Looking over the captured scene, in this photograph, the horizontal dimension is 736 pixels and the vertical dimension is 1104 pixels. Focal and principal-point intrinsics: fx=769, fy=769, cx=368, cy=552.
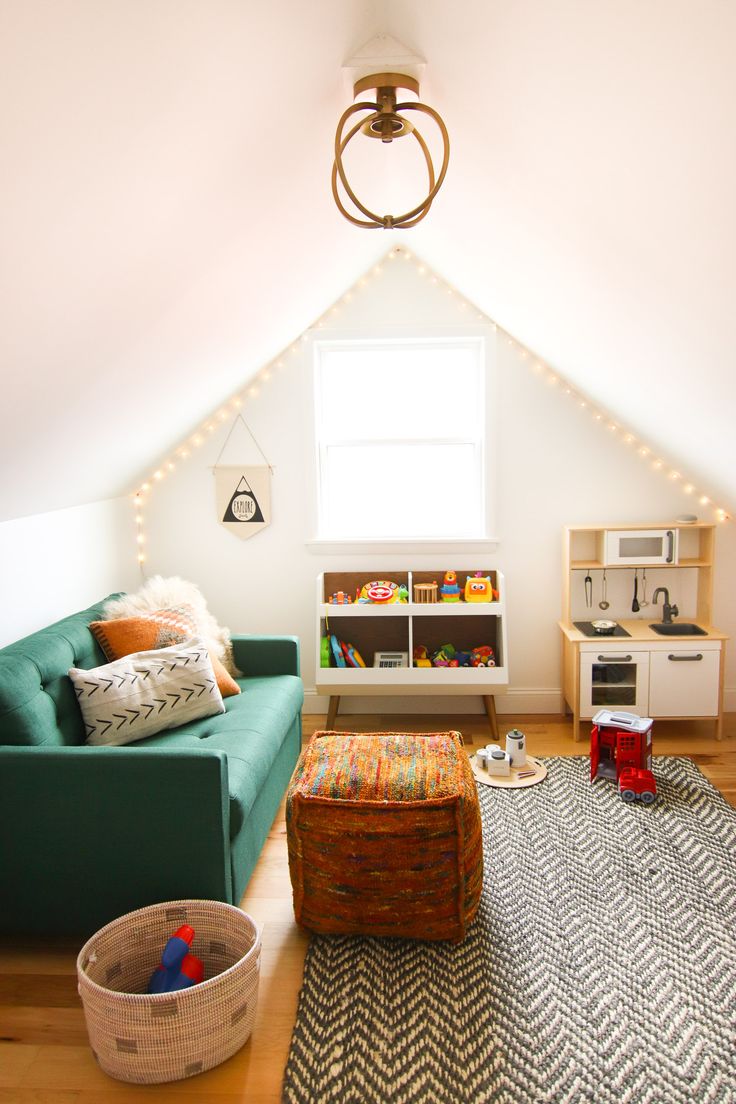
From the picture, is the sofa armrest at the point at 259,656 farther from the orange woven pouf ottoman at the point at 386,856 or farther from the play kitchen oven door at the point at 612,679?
the play kitchen oven door at the point at 612,679

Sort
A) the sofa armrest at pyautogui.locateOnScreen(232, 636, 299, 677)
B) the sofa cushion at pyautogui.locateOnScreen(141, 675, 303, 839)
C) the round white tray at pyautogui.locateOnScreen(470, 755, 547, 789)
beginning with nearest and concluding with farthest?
the sofa cushion at pyautogui.locateOnScreen(141, 675, 303, 839)
the round white tray at pyautogui.locateOnScreen(470, 755, 547, 789)
the sofa armrest at pyautogui.locateOnScreen(232, 636, 299, 677)

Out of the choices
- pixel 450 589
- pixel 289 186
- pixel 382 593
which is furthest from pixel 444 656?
pixel 289 186

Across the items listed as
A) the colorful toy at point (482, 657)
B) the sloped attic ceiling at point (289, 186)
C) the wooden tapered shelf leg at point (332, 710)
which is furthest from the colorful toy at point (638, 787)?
the wooden tapered shelf leg at point (332, 710)

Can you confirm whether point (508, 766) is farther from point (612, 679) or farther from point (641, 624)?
point (641, 624)

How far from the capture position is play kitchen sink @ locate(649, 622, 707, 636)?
12.2 ft

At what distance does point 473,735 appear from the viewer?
386 cm

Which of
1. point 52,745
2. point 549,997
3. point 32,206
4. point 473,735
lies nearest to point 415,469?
point 473,735

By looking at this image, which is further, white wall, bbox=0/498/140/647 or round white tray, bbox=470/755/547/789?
round white tray, bbox=470/755/547/789

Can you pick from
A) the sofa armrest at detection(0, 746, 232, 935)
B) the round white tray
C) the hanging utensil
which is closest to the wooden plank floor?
the sofa armrest at detection(0, 746, 232, 935)

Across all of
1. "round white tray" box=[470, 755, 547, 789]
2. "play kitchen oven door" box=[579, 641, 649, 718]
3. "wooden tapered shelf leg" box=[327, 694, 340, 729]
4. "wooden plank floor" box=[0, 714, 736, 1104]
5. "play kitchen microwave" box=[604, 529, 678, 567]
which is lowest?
"wooden plank floor" box=[0, 714, 736, 1104]

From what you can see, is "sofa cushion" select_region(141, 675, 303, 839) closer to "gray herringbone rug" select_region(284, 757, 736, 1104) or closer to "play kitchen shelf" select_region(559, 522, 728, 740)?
"gray herringbone rug" select_region(284, 757, 736, 1104)

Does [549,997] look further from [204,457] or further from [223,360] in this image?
[204,457]

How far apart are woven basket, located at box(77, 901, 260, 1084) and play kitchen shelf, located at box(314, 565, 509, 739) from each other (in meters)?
1.76

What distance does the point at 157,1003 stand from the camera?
5.79 ft
